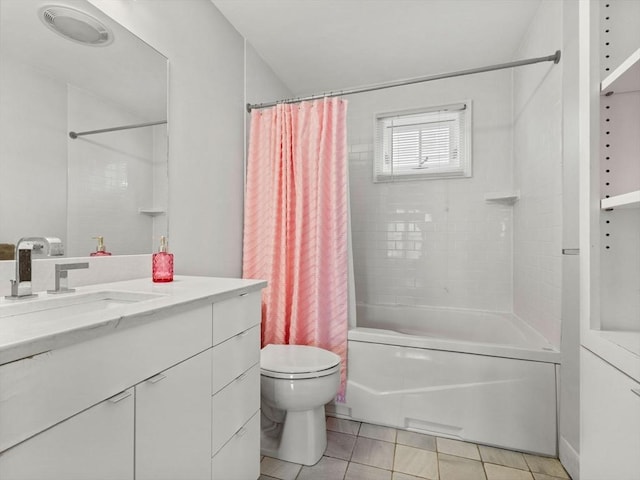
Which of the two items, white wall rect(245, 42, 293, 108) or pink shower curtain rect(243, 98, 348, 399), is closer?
pink shower curtain rect(243, 98, 348, 399)

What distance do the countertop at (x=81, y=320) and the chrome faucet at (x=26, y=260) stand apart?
4cm

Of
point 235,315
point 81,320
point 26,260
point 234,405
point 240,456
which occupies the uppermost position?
point 26,260

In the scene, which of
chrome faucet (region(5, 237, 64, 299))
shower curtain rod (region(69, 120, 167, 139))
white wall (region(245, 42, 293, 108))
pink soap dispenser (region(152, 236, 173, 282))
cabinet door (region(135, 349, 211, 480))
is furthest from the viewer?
white wall (region(245, 42, 293, 108))

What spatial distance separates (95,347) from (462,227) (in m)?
2.63

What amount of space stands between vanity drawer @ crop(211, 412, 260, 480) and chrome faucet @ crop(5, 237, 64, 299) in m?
0.77

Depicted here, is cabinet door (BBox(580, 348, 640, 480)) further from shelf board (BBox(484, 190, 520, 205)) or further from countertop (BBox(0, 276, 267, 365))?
shelf board (BBox(484, 190, 520, 205))

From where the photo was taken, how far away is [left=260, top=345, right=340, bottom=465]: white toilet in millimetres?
1498

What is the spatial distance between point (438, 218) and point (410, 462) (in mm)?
1819

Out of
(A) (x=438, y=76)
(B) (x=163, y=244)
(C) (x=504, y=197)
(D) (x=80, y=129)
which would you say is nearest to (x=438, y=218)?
(C) (x=504, y=197)

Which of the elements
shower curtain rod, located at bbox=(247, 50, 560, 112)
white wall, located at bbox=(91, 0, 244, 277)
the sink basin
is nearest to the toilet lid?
white wall, located at bbox=(91, 0, 244, 277)

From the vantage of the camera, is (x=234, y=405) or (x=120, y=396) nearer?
(x=120, y=396)

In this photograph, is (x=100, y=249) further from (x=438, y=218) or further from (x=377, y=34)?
(x=438, y=218)

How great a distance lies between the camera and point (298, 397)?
4.90 feet

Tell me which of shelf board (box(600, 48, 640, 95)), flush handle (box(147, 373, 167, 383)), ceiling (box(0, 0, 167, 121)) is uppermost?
ceiling (box(0, 0, 167, 121))
